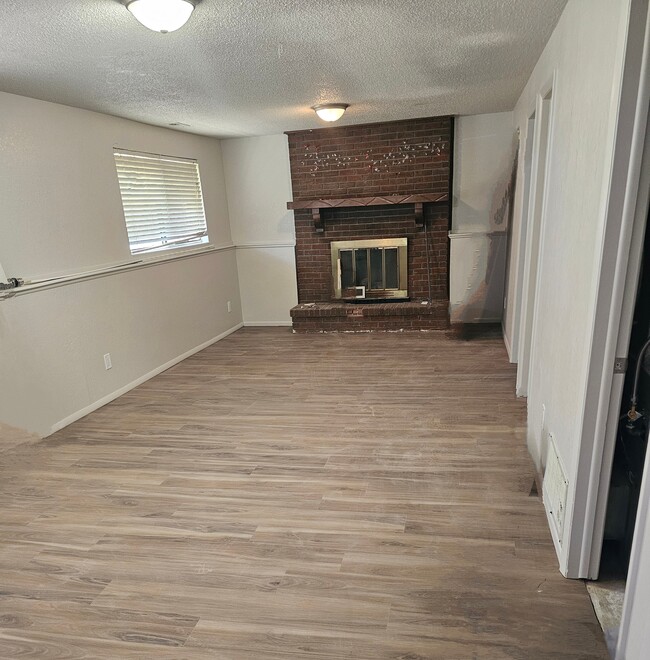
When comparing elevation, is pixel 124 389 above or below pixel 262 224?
below

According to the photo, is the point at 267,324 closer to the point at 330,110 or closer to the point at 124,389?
the point at 124,389

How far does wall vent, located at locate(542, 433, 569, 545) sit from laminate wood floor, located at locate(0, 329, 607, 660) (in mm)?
94

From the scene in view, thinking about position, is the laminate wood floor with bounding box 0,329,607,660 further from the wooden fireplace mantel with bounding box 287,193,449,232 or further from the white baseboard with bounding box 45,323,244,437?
the wooden fireplace mantel with bounding box 287,193,449,232

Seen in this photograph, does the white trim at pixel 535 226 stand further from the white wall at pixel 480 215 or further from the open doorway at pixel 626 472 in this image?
the white wall at pixel 480 215

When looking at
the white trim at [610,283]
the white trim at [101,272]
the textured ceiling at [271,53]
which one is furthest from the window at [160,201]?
the white trim at [610,283]

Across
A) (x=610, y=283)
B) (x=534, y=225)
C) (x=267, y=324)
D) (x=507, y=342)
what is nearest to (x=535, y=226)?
(x=534, y=225)

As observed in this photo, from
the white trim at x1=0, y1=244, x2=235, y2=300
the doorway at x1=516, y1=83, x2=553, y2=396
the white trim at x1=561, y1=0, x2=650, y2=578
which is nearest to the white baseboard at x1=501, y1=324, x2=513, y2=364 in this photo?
the doorway at x1=516, y1=83, x2=553, y2=396

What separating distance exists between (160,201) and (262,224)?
139 centimetres

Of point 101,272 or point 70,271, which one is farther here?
point 101,272

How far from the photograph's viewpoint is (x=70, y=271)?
331 centimetres

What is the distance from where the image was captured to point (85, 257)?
346 centimetres

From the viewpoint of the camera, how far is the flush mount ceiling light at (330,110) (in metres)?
3.65

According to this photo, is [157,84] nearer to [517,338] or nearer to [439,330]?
[517,338]

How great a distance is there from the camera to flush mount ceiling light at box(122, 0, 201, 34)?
167 centimetres
